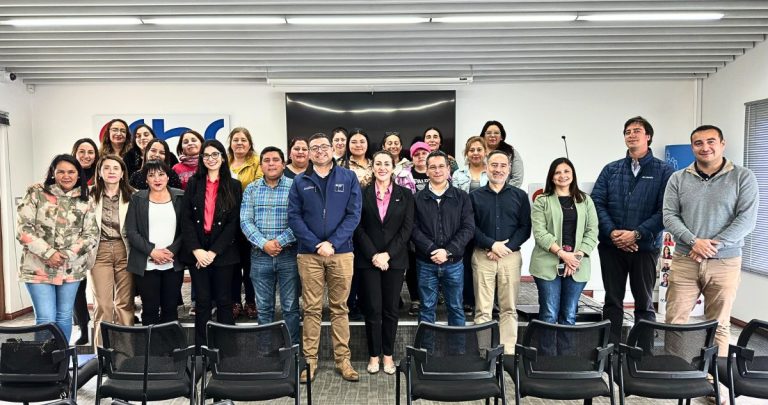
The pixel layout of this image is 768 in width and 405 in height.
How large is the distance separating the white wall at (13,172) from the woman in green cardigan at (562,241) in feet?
20.0

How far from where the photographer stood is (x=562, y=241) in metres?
3.39

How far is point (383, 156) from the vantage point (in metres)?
3.35

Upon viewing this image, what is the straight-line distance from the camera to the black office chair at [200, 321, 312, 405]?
226 cm

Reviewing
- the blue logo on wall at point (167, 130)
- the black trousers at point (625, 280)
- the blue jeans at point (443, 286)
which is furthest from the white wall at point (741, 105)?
the blue logo on wall at point (167, 130)

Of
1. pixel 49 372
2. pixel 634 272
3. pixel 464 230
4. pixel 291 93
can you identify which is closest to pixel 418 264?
pixel 464 230

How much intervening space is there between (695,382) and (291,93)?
5.28m

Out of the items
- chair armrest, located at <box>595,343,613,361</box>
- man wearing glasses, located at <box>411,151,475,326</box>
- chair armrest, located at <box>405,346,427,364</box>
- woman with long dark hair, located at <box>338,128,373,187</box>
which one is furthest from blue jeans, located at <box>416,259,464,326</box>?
chair armrest, located at <box>595,343,613,361</box>

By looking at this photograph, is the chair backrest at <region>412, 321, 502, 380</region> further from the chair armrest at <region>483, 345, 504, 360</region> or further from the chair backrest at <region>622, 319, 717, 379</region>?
the chair backrest at <region>622, 319, 717, 379</region>

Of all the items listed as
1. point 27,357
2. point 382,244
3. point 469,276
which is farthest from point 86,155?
point 469,276

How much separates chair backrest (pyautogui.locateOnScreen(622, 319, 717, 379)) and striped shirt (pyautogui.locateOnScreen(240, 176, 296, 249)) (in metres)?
2.20

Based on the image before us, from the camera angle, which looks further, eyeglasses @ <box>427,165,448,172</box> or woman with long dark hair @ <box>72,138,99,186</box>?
woman with long dark hair @ <box>72,138,99,186</box>

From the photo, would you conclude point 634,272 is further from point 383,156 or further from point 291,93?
point 291,93

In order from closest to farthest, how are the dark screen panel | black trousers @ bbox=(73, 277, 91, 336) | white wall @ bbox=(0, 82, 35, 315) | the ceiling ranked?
black trousers @ bbox=(73, 277, 91, 336)
the ceiling
white wall @ bbox=(0, 82, 35, 315)
the dark screen panel

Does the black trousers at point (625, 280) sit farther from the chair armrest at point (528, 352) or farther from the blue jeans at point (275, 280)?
the blue jeans at point (275, 280)
